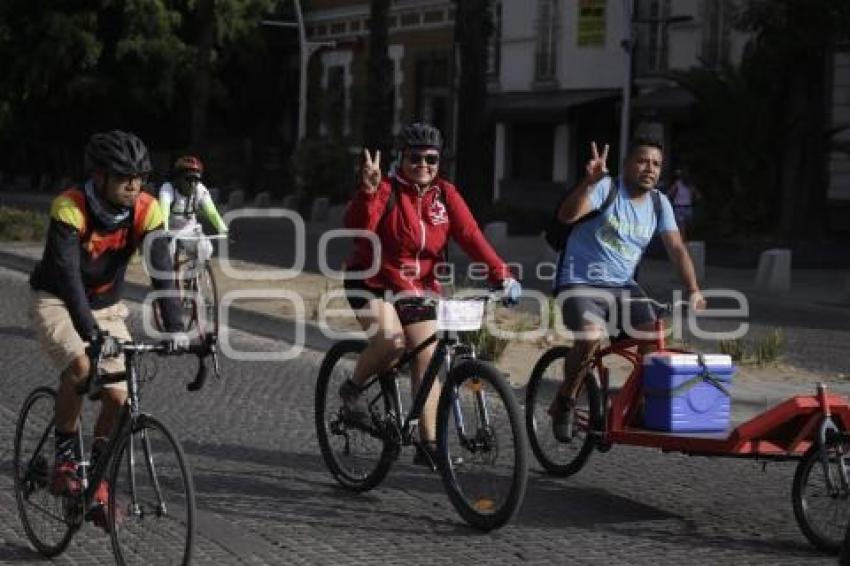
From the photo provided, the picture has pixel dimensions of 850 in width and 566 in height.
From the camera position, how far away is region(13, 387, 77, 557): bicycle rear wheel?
6027mm

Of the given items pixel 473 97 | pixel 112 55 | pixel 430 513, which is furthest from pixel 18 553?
pixel 112 55

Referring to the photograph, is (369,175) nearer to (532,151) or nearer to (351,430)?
(351,430)

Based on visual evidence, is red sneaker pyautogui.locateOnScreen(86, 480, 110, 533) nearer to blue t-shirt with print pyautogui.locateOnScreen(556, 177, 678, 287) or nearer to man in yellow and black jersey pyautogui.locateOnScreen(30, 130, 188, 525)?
man in yellow and black jersey pyautogui.locateOnScreen(30, 130, 188, 525)

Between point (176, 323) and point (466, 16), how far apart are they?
21115 millimetres

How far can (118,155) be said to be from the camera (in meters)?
5.61

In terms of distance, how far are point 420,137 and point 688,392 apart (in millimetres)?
1680

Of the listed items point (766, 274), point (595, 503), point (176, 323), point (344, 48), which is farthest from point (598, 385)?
point (344, 48)

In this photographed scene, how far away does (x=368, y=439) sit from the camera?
7.56m

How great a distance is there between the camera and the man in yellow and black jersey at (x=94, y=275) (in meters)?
5.61

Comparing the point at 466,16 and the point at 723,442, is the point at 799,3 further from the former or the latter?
the point at 723,442

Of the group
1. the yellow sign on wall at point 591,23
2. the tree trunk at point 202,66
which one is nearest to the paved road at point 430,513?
the yellow sign on wall at point 591,23

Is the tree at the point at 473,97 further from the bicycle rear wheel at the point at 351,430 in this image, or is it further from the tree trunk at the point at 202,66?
the bicycle rear wheel at the point at 351,430

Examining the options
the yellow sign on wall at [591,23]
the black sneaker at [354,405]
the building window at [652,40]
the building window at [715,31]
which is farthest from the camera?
the yellow sign on wall at [591,23]

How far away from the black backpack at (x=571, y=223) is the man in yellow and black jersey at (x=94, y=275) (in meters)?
2.34
